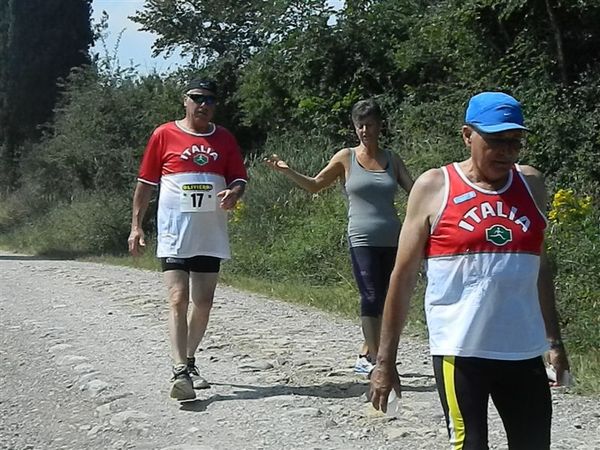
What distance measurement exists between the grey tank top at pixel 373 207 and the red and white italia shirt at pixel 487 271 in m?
3.13

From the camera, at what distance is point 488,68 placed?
16531 millimetres

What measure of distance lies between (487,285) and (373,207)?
3.31 meters

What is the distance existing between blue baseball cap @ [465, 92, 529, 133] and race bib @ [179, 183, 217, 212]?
11.0ft

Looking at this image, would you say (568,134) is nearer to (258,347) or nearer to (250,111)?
(258,347)

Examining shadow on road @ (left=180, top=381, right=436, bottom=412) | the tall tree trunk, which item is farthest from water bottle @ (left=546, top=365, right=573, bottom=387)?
the tall tree trunk

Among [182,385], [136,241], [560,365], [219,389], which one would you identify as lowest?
[219,389]

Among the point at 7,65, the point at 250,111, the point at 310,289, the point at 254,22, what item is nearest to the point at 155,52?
the point at 254,22

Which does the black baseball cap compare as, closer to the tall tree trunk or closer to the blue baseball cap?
the blue baseball cap

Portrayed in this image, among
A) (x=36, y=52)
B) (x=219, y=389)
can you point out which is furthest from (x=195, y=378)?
(x=36, y=52)

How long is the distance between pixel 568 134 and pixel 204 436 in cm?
898

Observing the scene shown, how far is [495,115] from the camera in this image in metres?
3.87

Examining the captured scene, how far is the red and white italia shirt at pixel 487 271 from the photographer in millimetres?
3840

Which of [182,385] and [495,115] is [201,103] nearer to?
[182,385]

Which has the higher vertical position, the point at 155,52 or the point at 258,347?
the point at 155,52
